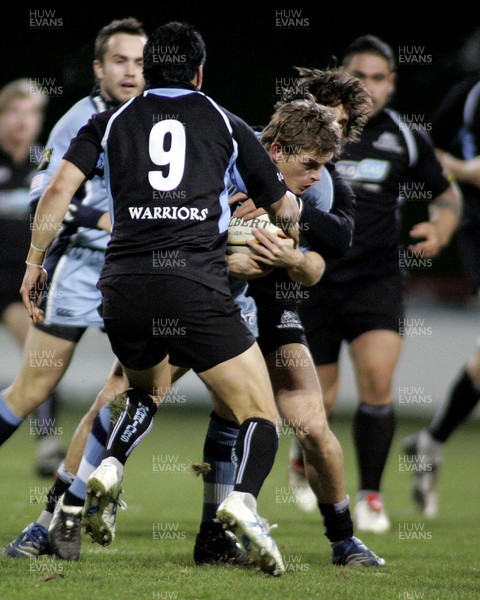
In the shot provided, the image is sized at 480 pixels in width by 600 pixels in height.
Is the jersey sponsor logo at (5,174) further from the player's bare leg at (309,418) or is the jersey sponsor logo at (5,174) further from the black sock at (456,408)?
the player's bare leg at (309,418)

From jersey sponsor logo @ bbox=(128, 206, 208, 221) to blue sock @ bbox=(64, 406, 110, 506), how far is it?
88cm

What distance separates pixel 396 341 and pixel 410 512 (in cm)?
120

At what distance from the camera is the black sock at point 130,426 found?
3.96 metres

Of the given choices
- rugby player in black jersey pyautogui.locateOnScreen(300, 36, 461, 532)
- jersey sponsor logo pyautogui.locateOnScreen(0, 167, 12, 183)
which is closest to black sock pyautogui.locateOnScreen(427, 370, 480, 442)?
rugby player in black jersey pyautogui.locateOnScreen(300, 36, 461, 532)

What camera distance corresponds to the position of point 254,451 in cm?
387

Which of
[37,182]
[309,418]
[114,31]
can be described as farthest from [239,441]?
[114,31]

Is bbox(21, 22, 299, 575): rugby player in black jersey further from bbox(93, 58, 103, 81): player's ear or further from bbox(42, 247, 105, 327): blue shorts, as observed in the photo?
bbox(93, 58, 103, 81): player's ear

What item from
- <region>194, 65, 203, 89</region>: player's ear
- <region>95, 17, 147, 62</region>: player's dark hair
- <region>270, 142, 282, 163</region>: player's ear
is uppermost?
<region>95, 17, 147, 62</region>: player's dark hair

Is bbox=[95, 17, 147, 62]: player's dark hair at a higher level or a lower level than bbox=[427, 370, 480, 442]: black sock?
higher

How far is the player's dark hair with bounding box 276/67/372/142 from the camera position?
494 centimetres

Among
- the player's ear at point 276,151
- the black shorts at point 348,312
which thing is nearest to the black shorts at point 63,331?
the player's ear at point 276,151

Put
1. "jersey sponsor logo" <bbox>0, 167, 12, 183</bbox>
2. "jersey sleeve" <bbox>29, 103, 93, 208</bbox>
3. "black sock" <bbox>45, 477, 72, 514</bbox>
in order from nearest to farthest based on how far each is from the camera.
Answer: "black sock" <bbox>45, 477, 72, 514</bbox>
"jersey sleeve" <bbox>29, 103, 93, 208</bbox>
"jersey sponsor logo" <bbox>0, 167, 12, 183</bbox>

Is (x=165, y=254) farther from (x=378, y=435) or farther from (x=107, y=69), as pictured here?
(x=378, y=435)

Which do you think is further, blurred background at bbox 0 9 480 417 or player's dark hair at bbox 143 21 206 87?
blurred background at bbox 0 9 480 417
